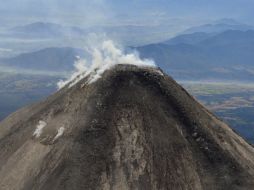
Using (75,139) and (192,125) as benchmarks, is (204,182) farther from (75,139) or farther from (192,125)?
(75,139)

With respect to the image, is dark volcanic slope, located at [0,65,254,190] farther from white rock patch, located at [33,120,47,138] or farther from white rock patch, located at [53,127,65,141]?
white rock patch, located at [33,120,47,138]

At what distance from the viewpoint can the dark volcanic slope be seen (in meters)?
74.2

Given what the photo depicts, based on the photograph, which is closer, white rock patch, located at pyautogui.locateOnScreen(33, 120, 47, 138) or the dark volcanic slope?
the dark volcanic slope

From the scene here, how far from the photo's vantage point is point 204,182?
245ft

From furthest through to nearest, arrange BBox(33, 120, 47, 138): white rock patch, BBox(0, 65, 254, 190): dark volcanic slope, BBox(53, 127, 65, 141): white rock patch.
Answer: BBox(33, 120, 47, 138): white rock patch → BBox(53, 127, 65, 141): white rock patch → BBox(0, 65, 254, 190): dark volcanic slope

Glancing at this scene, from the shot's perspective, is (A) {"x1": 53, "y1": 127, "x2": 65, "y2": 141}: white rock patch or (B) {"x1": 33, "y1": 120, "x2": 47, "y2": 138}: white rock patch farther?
(B) {"x1": 33, "y1": 120, "x2": 47, "y2": 138}: white rock patch

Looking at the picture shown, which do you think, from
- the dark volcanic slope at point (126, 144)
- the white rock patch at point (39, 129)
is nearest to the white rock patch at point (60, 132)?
the dark volcanic slope at point (126, 144)

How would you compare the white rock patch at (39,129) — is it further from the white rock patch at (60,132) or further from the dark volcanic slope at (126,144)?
the white rock patch at (60,132)

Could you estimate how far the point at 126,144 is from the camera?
76.9 meters

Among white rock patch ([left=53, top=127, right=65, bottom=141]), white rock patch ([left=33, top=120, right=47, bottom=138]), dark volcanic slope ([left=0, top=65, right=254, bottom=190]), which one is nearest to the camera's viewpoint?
dark volcanic slope ([left=0, top=65, right=254, bottom=190])

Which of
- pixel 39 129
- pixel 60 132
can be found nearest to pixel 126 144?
pixel 60 132

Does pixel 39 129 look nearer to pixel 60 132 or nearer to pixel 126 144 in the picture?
pixel 60 132

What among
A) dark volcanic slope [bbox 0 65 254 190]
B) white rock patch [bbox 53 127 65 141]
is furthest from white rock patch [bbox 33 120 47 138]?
white rock patch [bbox 53 127 65 141]

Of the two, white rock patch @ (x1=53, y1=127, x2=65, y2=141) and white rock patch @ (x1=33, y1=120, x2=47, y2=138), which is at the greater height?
white rock patch @ (x1=33, y1=120, x2=47, y2=138)
